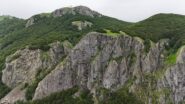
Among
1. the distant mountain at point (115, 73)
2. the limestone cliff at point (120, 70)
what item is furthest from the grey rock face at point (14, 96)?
the limestone cliff at point (120, 70)

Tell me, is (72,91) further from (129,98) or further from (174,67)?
(174,67)

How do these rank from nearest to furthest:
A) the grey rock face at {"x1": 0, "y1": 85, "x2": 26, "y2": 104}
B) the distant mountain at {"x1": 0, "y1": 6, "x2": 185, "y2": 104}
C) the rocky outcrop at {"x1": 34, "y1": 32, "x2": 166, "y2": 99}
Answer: the distant mountain at {"x1": 0, "y1": 6, "x2": 185, "y2": 104} < the rocky outcrop at {"x1": 34, "y1": 32, "x2": 166, "y2": 99} < the grey rock face at {"x1": 0, "y1": 85, "x2": 26, "y2": 104}

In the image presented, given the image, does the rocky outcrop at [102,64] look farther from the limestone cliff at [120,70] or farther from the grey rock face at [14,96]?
the grey rock face at [14,96]

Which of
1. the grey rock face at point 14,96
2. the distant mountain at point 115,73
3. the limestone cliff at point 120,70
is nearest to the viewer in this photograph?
the limestone cliff at point 120,70

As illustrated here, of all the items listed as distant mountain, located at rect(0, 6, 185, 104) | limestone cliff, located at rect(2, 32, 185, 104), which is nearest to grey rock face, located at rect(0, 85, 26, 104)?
distant mountain, located at rect(0, 6, 185, 104)

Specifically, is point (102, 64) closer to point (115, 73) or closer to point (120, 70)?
point (115, 73)

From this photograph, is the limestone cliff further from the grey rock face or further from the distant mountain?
the grey rock face

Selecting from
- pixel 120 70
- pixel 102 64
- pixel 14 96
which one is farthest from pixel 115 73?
pixel 14 96

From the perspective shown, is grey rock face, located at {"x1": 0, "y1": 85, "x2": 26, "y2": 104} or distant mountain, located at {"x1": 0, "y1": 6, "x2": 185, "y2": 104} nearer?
distant mountain, located at {"x1": 0, "y1": 6, "x2": 185, "y2": 104}

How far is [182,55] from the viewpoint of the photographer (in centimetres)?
17050

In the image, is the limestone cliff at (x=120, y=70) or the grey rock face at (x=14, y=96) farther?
the grey rock face at (x=14, y=96)

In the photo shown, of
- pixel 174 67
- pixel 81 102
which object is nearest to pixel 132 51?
pixel 174 67

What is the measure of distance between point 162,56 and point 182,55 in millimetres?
9390

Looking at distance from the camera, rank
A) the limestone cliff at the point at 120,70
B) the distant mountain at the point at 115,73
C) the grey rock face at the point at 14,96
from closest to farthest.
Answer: the limestone cliff at the point at 120,70
the distant mountain at the point at 115,73
the grey rock face at the point at 14,96
